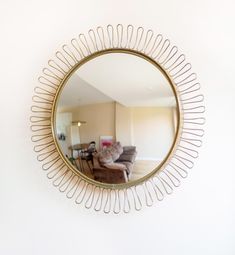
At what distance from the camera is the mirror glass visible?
33.1 inches

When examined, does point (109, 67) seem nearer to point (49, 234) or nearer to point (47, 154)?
point (47, 154)

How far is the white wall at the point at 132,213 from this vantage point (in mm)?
834

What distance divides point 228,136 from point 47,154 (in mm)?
763

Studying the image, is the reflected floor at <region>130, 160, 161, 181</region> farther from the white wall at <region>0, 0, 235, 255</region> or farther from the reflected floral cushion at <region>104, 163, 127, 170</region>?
the white wall at <region>0, 0, 235, 255</region>

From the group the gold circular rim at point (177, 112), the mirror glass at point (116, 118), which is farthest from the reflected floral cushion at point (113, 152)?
the gold circular rim at point (177, 112)

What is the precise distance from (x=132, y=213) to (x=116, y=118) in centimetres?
41

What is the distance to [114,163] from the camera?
0.86 meters

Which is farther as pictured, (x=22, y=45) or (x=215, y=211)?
(x=22, y=45)

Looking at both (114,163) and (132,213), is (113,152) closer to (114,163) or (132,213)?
(114,163)

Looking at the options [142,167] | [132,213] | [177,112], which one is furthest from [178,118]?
[132,213]

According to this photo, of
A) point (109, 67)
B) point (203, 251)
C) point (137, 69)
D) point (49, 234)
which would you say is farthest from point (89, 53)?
point (203, 251)

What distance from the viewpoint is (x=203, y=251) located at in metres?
0.85

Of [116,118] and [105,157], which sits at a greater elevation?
[116,118]

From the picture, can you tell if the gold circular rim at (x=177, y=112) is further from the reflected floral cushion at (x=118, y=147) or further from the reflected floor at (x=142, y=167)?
the reflected floral cushion at (x=118, y=147)
